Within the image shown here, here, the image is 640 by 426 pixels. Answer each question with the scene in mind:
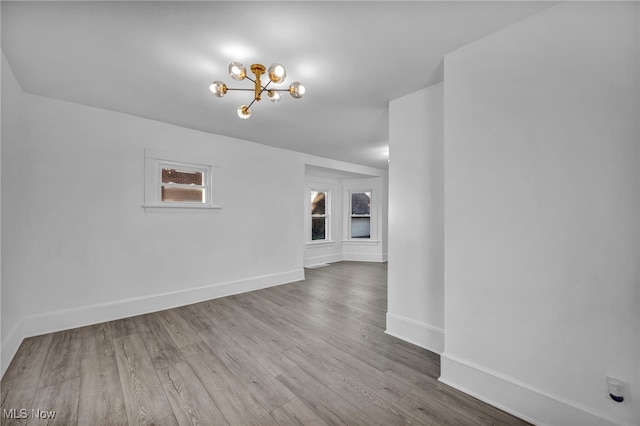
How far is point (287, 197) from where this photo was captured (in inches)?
191

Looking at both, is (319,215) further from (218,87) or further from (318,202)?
(218,87)

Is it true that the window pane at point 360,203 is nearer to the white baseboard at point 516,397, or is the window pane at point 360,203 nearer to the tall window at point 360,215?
the tall window at point 360,215

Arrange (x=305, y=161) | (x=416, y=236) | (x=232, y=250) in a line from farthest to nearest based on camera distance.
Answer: (x=305, y=161) → (x=232, y=250) → (x=416, y=236)

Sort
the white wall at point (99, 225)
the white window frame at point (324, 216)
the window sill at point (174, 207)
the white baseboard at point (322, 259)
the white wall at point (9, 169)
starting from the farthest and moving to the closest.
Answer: the white window frame at point (324, 216) < the white baseboard at point (322, 259) < the window sill at point (174, 207) < the white wall at point (99, 225) < the white wall at point (9, 169)

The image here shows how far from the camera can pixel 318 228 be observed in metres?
6.91

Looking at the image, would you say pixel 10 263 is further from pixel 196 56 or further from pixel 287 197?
pixel 287 197

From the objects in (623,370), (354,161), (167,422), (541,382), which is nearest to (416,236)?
(541,382)

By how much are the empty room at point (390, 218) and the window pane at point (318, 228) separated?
11.0 ft

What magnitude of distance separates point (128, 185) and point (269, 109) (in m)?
2.01

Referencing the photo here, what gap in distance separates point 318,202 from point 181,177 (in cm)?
382

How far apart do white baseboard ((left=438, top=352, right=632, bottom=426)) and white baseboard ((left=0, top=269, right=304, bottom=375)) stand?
10.3ft

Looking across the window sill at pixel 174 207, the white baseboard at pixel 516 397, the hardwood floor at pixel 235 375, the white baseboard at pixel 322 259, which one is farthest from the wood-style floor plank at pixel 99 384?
the white baseboard at pixel 322 259

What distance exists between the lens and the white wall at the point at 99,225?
2449 mm

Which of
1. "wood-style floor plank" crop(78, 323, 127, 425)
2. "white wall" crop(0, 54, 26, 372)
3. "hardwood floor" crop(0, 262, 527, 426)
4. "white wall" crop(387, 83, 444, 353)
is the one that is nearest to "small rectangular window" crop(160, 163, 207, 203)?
"white wall" crop(0, 54, 26, 372)
